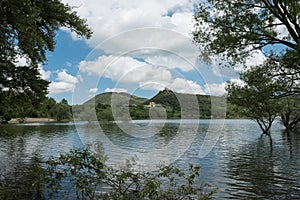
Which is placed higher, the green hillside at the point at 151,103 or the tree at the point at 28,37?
the tree at the point at 28,37

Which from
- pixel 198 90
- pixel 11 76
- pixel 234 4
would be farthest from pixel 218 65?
pixel 11 76

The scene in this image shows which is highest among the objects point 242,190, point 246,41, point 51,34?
point 51,34

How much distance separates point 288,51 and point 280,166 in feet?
35.2

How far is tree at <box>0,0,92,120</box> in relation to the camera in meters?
9.09

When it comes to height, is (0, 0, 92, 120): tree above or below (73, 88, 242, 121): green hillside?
above

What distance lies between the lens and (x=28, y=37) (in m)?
9.41

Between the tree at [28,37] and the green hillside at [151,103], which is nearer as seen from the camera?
the tree at [28,37]

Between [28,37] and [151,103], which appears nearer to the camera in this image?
[28,37]

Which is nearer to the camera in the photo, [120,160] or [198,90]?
[198,90]

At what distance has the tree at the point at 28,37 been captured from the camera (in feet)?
29.8

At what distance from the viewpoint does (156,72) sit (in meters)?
17.8

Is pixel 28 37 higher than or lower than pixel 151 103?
higher

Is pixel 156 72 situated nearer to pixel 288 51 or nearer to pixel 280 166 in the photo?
pixel 288 51

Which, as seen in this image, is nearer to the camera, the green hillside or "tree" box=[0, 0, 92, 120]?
"tree" box=[0, 0, 92, 120]
